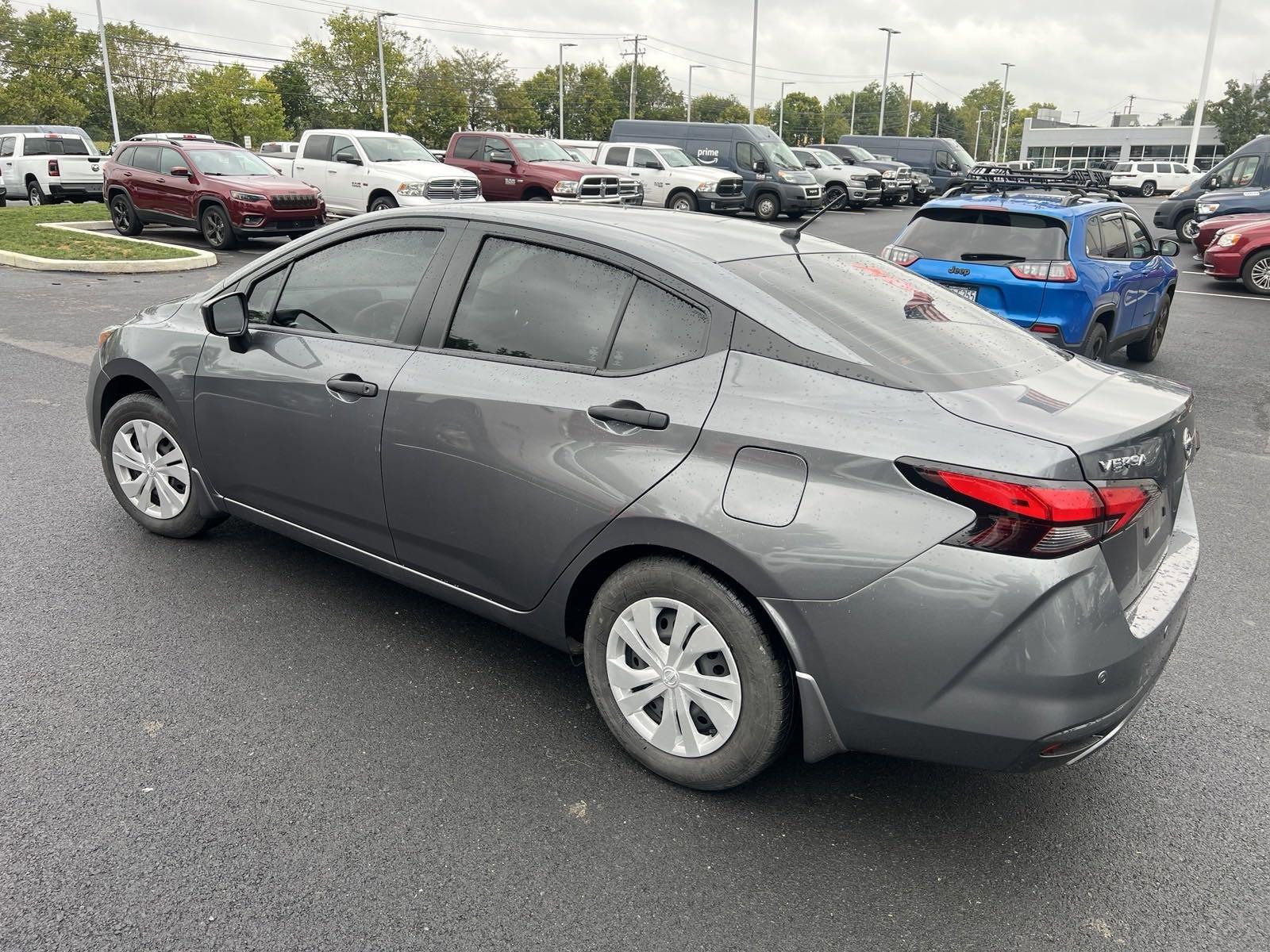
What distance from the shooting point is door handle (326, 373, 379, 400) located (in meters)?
3.50

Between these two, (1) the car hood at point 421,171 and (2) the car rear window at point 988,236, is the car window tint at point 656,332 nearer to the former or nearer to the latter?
(2) the car rear window at point 988,236

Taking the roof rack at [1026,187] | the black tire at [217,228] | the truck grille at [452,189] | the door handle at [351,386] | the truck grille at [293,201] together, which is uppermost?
the roof rack at [1026,187]

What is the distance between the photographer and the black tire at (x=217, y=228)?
624 inches

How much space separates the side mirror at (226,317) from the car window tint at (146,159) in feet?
49.0

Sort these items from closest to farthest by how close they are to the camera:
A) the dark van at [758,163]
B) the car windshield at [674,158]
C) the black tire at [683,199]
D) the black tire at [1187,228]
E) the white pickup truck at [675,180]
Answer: the black tire at [1187,228]
the white pickup truck at [675,180]
the black tire at [683,199]
the car windshield at [674,158]
the dark van at [758,163]

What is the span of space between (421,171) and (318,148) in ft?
8.06

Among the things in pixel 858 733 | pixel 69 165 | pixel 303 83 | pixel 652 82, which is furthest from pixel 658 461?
pixel 652 82

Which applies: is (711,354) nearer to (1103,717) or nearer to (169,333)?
(1103,717)

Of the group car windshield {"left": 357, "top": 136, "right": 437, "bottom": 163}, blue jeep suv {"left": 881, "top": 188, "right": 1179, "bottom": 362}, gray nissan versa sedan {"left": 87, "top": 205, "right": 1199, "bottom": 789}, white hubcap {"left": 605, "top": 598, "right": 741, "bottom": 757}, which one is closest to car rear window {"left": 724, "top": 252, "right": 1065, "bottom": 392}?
gray nissan versa sedan {"left": 87, "top": 205, "right": 1199, "bottom": 789}

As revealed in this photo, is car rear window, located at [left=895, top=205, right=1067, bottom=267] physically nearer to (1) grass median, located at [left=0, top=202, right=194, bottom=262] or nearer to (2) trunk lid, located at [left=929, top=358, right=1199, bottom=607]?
(2) trunk lid, located at [left=929, top=358, right=1199, bottom=607]

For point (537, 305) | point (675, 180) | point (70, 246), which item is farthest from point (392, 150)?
point (537, 305)

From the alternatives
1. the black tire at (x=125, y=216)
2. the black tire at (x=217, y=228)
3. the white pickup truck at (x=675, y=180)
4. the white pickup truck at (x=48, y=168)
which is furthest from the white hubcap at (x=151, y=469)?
the white pickup truck at (x=48, y=168)

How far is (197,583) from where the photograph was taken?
4.22m

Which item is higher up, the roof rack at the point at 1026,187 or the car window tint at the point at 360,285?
the roof rack at the point at 1026,187
